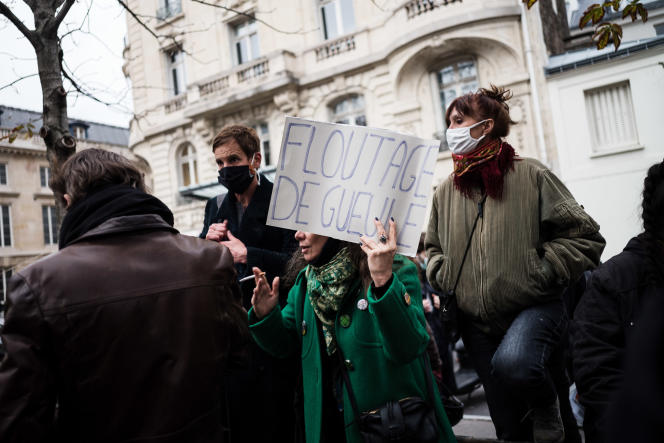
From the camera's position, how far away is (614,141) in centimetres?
1134

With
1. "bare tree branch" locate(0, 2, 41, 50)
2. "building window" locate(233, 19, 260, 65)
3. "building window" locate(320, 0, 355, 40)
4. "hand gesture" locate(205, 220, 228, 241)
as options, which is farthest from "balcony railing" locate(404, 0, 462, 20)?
"hand gesture" locate(205, 220, 228, 241)

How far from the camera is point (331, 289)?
214cm

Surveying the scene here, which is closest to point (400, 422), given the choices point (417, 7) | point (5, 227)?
point (417, 7)

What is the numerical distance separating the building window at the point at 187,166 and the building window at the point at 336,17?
7199mm

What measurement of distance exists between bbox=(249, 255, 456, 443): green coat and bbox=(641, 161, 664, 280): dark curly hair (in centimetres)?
83

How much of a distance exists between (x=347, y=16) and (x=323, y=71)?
2.10 meters

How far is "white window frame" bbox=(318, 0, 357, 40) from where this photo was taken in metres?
16.3

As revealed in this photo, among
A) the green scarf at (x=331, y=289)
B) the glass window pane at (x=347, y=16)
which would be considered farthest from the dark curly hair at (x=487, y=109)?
the glass window pane at (x=347, y=16)

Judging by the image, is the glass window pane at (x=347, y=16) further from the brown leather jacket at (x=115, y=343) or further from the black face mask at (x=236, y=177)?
the brown leather jacket at (x=115, y=343)

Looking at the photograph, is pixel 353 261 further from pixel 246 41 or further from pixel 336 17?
pixel 246 41

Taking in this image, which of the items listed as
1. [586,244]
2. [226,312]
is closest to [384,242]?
[226,312]

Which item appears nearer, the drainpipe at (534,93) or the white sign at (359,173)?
the white sign at (359,173)

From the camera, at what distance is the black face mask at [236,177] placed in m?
3.06

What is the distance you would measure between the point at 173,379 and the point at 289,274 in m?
1.19
